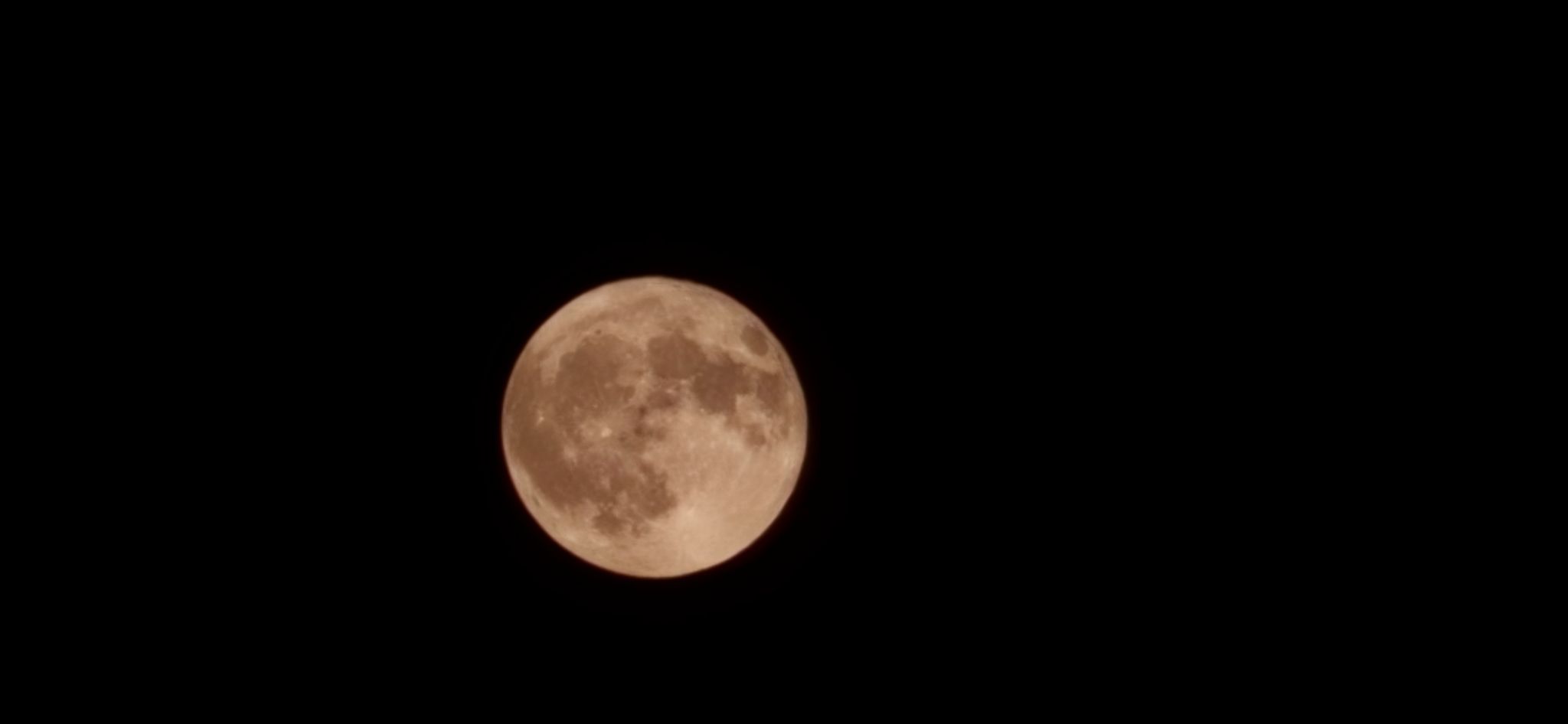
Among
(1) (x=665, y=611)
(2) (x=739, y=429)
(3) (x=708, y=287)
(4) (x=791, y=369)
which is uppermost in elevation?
(3) (x=708, y=287)

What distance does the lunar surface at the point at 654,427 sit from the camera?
2.07m

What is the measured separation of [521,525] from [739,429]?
2.50 ft

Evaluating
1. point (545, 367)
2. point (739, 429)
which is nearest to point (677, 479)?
point (739, 429)

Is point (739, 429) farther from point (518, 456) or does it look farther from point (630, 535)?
point (518, 456)

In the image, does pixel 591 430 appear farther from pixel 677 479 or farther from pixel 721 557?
pixel 721 557

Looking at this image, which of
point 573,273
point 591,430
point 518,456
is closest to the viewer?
point 591,430

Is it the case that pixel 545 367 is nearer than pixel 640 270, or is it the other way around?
pixel 545 367

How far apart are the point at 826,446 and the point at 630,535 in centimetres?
67

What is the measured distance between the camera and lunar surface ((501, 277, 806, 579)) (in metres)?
2.07

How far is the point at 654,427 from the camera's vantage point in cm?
205

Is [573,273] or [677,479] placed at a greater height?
[573,273]

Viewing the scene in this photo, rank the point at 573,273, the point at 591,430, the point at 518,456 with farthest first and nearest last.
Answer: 1. the point at 573,273
2. the point at 518,456
3. the point at 591,430

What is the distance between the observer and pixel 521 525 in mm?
2312

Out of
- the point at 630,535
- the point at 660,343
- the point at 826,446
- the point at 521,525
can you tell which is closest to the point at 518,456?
the point at 521,525
